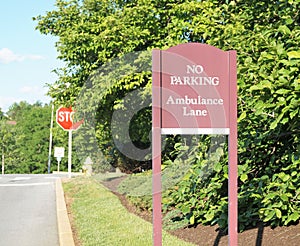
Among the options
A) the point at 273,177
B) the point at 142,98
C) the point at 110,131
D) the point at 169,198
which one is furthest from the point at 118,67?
the point at 273,177

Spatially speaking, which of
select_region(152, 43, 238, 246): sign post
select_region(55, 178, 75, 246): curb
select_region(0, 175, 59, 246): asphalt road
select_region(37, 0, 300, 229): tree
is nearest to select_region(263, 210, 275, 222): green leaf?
select_region(37, 0, 300, 229): tree

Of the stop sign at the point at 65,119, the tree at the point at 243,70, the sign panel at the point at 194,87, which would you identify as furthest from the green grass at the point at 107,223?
the stop sign at the point at 65,119

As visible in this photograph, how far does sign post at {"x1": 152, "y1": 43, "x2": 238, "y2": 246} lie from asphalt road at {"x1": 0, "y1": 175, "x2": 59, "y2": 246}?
3571mm

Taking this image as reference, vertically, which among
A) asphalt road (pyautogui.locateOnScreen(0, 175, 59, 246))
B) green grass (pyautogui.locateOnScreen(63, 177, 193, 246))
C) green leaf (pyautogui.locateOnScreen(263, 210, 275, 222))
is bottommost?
asphalt road (pyautogui.locateOnScreen(0, 175, 59, 246))

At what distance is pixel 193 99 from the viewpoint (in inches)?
216

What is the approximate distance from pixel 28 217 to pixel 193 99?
6455mm

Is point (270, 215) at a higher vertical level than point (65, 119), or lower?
lower

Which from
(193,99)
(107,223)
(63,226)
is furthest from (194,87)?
(63,226)

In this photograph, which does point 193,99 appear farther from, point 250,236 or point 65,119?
point 65,119

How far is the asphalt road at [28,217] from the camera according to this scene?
8650mm

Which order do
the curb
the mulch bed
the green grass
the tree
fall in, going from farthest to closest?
1. the curb
2. the green grass
3. the mulch bed
4. the tree

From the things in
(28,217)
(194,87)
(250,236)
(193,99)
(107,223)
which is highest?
(194,87)

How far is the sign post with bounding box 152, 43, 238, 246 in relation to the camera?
17.7ft

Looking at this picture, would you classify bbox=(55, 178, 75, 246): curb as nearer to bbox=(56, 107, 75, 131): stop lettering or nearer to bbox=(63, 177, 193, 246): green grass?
bbox=(63, 177, 193, 246): green grass
